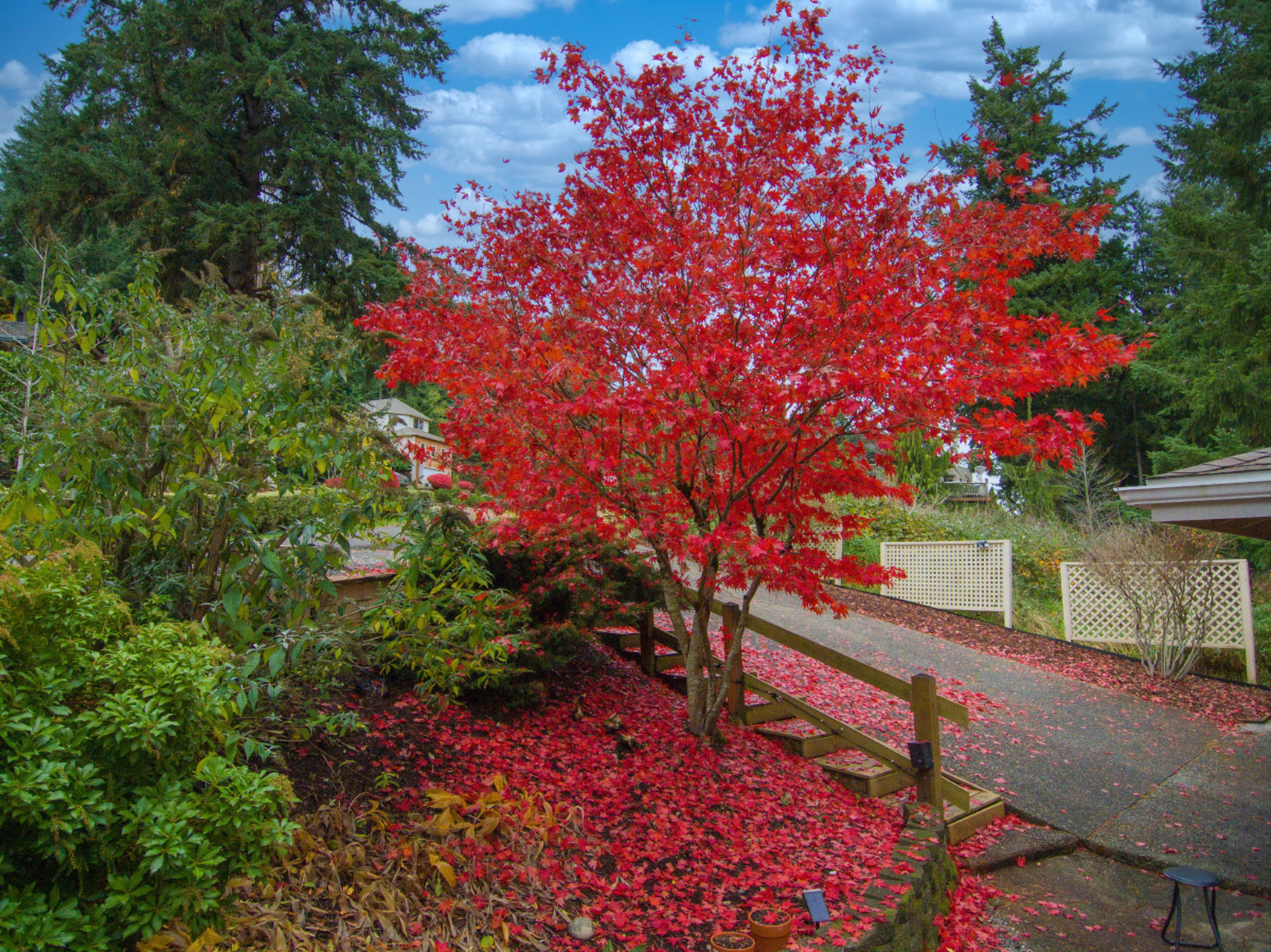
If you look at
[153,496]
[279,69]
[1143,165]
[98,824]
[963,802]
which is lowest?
[963,802]

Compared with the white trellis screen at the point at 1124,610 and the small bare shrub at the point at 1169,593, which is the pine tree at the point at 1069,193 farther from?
the small bare shrub at the point at 1169,593

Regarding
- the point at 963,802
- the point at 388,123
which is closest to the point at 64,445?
the point at 963,802

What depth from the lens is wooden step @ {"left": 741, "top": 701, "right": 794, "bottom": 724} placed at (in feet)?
18.4

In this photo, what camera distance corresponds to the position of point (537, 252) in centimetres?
472

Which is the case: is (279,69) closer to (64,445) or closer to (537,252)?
(537,252)

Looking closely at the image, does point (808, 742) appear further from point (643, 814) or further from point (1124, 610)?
point (1124, 610)

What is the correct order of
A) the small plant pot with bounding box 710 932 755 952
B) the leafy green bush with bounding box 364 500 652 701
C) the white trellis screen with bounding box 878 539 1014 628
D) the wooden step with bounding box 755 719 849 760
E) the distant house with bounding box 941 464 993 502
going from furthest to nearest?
the distant house with bounding box 941 464 993 502 < the white trellis screen with bounding box 878 539 1014 628 < the wooden step with bounding box 755 719 849 760 < the leafy green bush with bounding box 364 500 652 701 < the small plant pot with bounding box 710 932 755 952

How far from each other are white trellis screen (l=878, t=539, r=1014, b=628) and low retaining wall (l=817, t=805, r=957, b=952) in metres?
7.42

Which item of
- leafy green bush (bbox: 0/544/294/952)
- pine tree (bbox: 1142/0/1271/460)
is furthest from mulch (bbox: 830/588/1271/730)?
leafy green bush (bbox: 0/544/294/952)

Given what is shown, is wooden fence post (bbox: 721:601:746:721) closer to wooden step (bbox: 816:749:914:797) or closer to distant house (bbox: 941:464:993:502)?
wooden step (bbox: 816:749:914:797)

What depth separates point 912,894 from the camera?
322 centimetres

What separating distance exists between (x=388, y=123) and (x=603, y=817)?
15.5 m

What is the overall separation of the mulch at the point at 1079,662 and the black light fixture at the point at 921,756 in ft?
17.5

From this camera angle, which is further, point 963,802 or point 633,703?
point 633,703
